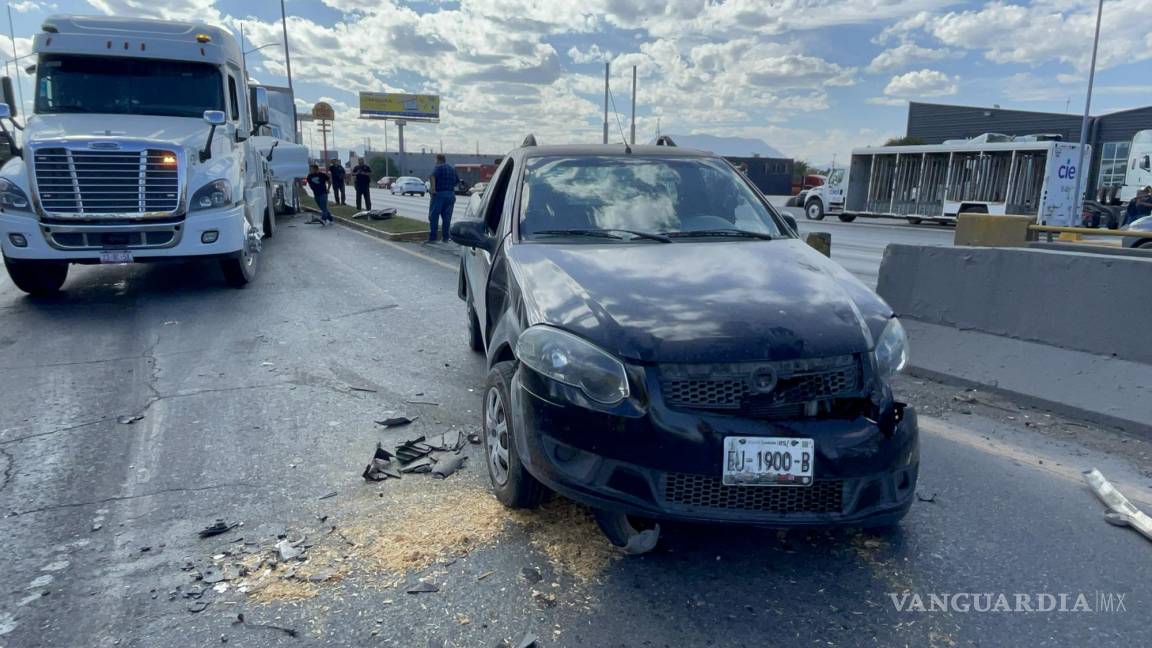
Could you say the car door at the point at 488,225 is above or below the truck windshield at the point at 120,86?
below

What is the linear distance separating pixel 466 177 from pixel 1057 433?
6853 centimetres

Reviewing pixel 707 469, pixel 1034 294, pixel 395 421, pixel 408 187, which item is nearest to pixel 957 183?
Answer: pixel 1034 294

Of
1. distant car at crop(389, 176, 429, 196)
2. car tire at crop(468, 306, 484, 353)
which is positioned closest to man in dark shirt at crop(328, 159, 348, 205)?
car tire at crop(468, 306, 484, 353)

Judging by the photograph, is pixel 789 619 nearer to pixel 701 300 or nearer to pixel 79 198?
pixel 701 300

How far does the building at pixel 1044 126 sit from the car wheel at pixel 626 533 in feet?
123

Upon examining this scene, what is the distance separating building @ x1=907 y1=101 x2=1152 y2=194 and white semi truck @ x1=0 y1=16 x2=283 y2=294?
35791 mm

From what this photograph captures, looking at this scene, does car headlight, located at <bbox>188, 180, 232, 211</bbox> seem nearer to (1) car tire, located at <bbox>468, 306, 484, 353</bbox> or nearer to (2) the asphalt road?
(2) the asphalt road

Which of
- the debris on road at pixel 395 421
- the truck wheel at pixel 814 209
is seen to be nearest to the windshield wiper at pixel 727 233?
the debris on road at pixel 395 421

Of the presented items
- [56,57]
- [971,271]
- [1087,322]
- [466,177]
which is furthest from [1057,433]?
[466,177]

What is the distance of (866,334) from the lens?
2.99 meters

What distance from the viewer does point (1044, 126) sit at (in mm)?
47750

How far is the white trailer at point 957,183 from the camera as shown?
23.2 metres

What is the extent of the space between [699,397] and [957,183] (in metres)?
27.1

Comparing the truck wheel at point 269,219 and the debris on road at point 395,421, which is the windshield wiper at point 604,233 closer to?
the debris on road at point 395,421
